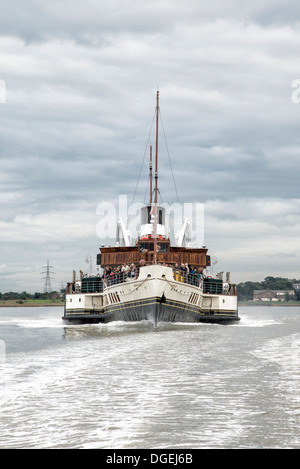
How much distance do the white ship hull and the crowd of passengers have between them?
0.70 metres

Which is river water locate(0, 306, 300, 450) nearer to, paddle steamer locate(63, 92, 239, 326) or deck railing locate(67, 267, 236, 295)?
paddle steamer locate(63, 92, 239, 326)

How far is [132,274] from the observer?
52500 millimetres

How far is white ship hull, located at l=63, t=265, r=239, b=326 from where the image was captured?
4519 cm

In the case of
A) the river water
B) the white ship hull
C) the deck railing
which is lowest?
the river water

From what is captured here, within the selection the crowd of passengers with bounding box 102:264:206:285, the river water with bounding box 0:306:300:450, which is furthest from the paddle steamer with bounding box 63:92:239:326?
the river water with bounding box 0:306:300:450

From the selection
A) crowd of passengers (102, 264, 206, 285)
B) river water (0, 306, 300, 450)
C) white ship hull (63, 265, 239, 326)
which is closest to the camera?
river water (0, 306, 300, 450)

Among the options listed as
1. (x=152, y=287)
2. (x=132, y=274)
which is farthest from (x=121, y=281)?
(x=152, y=287)

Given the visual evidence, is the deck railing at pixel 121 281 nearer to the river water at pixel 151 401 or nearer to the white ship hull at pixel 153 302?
the white ship hull at pixel 153 302

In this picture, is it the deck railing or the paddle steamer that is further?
the deck railing

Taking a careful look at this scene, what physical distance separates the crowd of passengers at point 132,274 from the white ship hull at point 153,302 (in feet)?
2.29

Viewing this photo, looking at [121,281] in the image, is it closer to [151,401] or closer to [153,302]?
[153,302]

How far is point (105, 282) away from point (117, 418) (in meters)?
47.0
